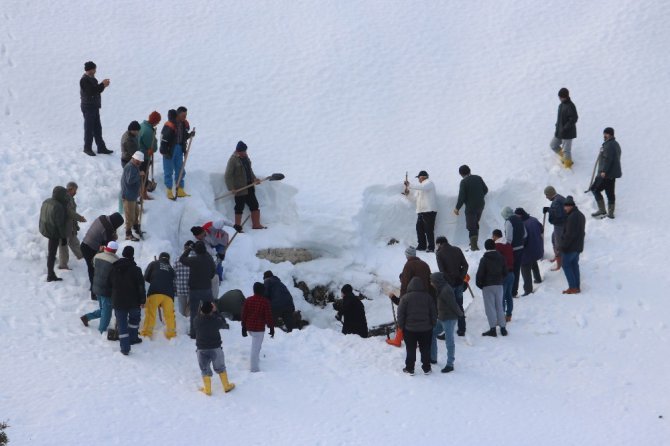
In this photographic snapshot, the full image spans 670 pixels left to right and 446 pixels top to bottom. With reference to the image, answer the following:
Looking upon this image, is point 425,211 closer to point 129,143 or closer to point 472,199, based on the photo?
point 472,199

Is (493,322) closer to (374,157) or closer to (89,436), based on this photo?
(374,157)

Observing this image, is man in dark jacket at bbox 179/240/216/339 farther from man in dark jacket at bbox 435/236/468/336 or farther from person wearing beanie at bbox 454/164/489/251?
person wearing beanie at bbox 454/164/489/251

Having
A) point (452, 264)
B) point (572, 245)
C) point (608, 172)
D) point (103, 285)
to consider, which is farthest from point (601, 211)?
point (103, 285)

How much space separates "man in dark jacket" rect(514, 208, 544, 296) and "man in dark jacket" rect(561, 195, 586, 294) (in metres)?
0.51

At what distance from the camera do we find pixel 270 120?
22.3 meters

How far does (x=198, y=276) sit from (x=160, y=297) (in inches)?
28.7

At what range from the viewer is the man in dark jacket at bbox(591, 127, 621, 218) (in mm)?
19453

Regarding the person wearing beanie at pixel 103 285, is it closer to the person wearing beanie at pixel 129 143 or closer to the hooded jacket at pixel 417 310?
the person wearing beanie at pixel 129 143

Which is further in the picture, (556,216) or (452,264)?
(556,216)

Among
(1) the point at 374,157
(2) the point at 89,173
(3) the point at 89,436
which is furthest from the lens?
(1) the point at 374,157

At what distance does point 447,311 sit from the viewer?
16000 mm

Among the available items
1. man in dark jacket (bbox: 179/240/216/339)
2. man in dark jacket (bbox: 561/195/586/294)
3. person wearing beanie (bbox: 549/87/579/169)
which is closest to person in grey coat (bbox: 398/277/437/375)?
man in dark jacket (bbox: 179/240/216/339)

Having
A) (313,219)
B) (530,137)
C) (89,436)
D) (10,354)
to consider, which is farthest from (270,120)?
(89,436)

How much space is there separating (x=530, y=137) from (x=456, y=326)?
5.74 meters
